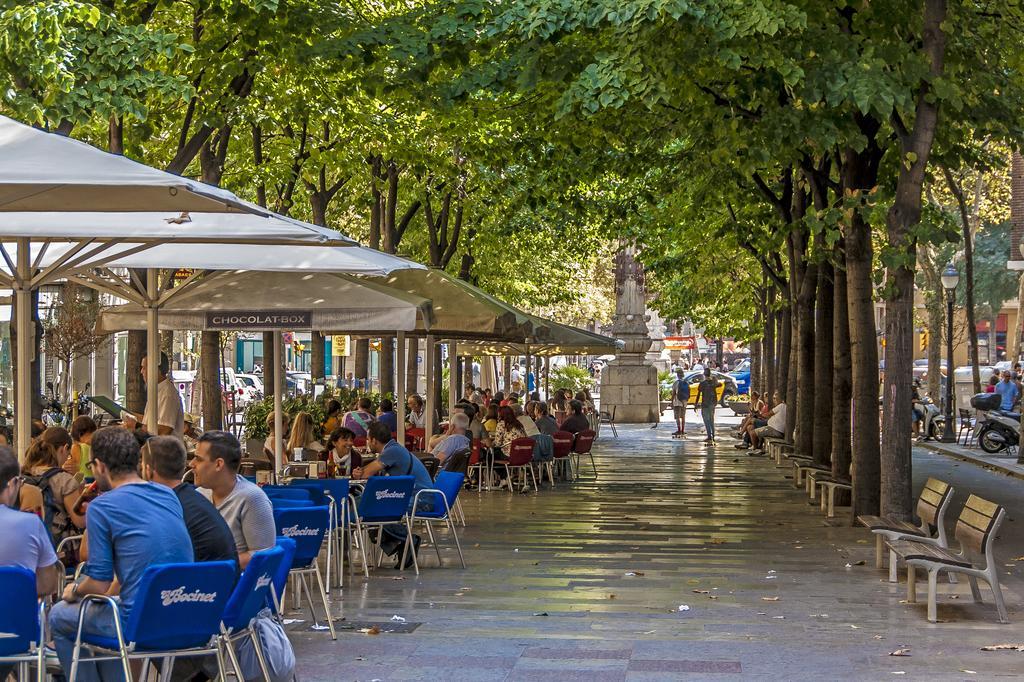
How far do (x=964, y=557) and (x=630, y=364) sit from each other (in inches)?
1437

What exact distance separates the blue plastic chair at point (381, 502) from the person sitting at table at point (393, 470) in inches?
13.5

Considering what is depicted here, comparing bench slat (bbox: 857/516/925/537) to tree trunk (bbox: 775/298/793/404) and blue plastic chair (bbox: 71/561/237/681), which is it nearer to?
blue plastic chair (bbox: 71/561/237/681)

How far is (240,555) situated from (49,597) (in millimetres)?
1385

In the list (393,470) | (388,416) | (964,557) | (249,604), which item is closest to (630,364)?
(388,416)

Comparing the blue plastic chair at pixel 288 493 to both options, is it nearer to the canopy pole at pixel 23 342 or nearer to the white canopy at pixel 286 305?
the canopy pole at pixel 23 342

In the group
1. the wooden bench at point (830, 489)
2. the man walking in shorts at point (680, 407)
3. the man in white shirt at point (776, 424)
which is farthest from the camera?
the man walking in shorts at point (680, 407)

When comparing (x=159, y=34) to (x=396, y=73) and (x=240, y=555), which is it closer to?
(x=396, y=73)

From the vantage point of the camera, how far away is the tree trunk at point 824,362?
69.6ft

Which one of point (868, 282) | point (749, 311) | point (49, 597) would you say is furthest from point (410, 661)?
point (749, 311)

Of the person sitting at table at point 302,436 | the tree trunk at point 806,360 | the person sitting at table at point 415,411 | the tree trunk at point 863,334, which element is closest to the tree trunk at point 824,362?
the tree trunk at point 806,360

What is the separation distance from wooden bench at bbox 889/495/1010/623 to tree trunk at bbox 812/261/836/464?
32.2 ft

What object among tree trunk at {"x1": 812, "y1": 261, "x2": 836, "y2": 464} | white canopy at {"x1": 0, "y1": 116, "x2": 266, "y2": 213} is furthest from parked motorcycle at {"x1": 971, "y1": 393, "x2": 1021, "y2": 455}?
white canopy at {"x1": 0, "y1": 116, "x2": 266, "y2": 213}

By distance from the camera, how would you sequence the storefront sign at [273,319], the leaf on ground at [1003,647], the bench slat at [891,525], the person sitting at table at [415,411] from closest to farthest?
the leaf on ground at [1003,647] < the bench slat at [891,525] < the storefront sign at [273,319] < the person sitting at table at [415,411]

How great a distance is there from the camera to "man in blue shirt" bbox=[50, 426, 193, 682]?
6363mm
